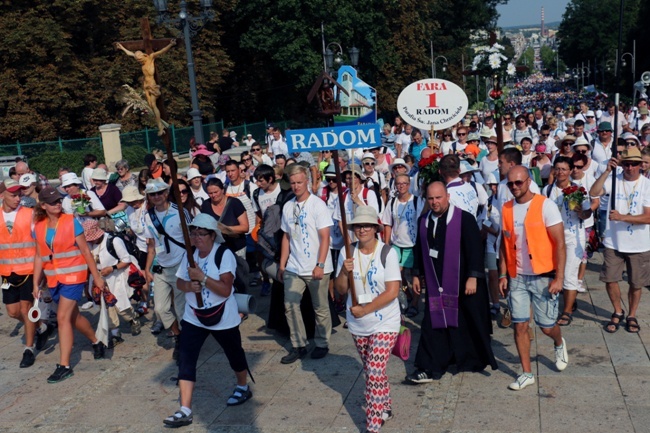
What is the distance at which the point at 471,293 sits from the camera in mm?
6570

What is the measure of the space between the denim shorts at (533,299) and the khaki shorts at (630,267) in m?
1.64

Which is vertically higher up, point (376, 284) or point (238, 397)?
point (376, 284)

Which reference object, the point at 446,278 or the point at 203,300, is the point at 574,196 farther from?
the point at 203,300

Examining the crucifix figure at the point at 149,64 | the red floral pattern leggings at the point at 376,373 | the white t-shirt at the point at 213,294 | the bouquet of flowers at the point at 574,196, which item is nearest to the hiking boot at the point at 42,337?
the white t-shirt at the point at 213,294

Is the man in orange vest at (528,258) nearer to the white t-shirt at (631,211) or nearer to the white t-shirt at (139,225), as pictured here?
the white t-shirt at (631,211)

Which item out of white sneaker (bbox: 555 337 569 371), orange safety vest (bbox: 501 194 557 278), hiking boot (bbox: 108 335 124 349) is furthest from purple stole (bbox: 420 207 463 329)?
hiking boot (bbox: 108 335 124 349)

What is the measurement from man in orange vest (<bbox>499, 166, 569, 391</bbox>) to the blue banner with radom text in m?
1.30

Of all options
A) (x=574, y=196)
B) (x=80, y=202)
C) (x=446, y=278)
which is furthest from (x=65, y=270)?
(x=574, y=196)

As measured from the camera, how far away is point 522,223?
21.0ft

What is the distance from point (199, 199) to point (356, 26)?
37254 millimetres

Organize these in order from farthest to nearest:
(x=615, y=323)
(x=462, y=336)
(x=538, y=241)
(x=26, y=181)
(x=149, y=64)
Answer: (x=26, y=181)
(x=615, y=323)
(x=462, y=336)
(x=538, y=241)
(x=149, y=64)

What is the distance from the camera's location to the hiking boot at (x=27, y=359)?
26.9ft

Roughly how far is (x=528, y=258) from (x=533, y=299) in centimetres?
38

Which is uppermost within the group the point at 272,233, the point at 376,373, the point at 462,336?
the point at 272,233
